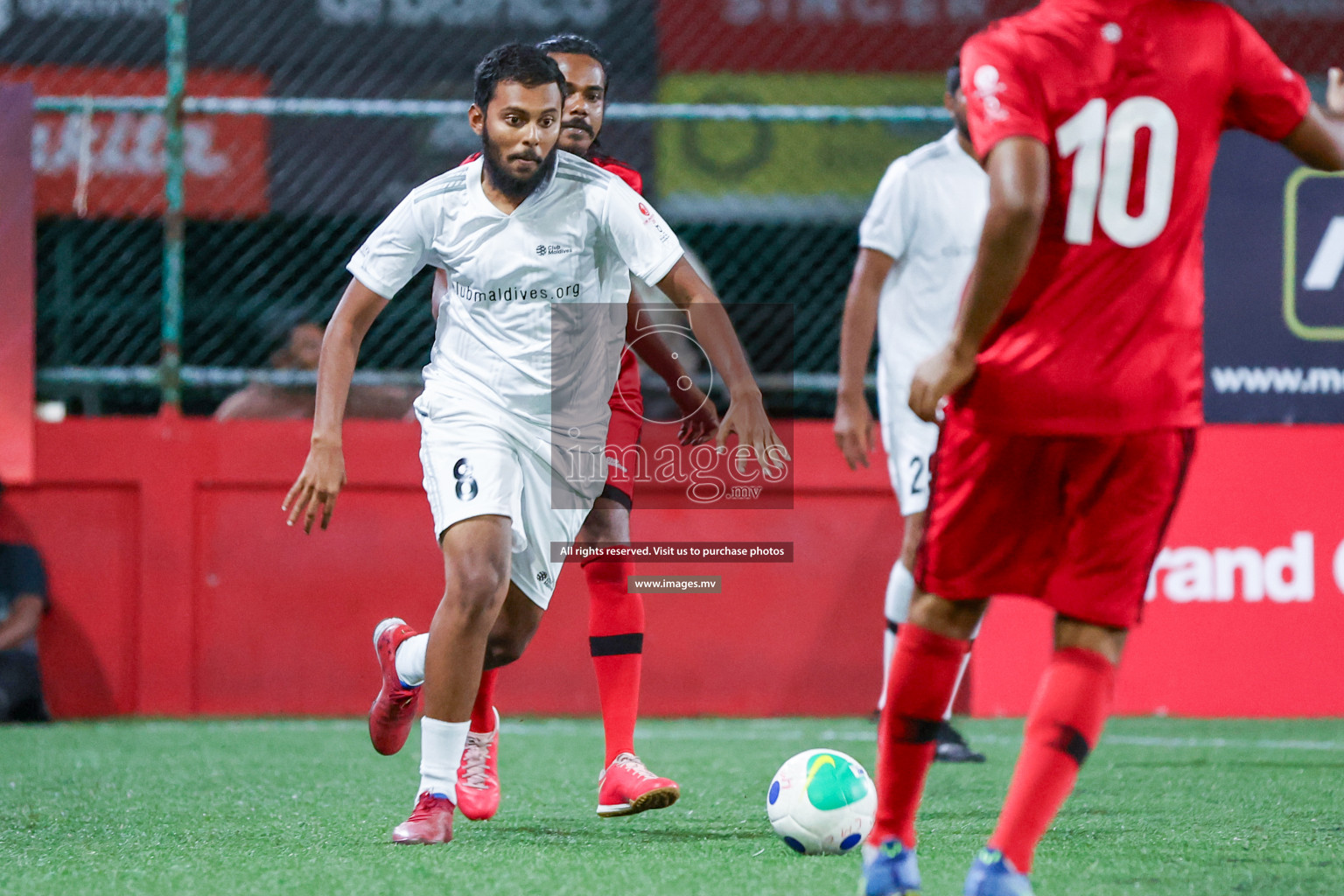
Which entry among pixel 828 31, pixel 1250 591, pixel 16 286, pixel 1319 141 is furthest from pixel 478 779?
pixel 828 31

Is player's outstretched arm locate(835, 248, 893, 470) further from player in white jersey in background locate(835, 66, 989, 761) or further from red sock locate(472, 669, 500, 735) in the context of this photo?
red sock locate(472, 669, 500, 735)

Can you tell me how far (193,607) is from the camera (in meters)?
6.59

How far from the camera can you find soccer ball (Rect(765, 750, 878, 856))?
3285 millimetres

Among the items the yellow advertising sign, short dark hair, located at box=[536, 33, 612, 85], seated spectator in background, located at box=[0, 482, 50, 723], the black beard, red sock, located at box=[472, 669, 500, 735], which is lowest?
seated spectator in background, located at box=[0, 482, 50, 723]

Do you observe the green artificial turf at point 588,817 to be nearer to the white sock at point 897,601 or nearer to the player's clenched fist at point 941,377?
the white sock at point 897,601

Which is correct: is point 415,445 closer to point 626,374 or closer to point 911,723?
point 626,374

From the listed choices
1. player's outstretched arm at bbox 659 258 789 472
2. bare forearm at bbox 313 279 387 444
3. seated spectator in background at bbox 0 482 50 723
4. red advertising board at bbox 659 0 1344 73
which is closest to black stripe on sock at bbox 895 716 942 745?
player's outstretched arm at bbox 659 258 789 472

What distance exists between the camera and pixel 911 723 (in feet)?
8.70

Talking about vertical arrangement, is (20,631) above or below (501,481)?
below

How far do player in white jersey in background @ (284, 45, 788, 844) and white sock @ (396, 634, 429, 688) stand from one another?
208mm

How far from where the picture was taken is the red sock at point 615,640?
4008mm

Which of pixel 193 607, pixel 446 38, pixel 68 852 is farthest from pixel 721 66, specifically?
pixel 68 852

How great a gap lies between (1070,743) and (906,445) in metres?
2.79

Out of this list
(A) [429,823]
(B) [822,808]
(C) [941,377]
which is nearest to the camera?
(C) [941,377]
